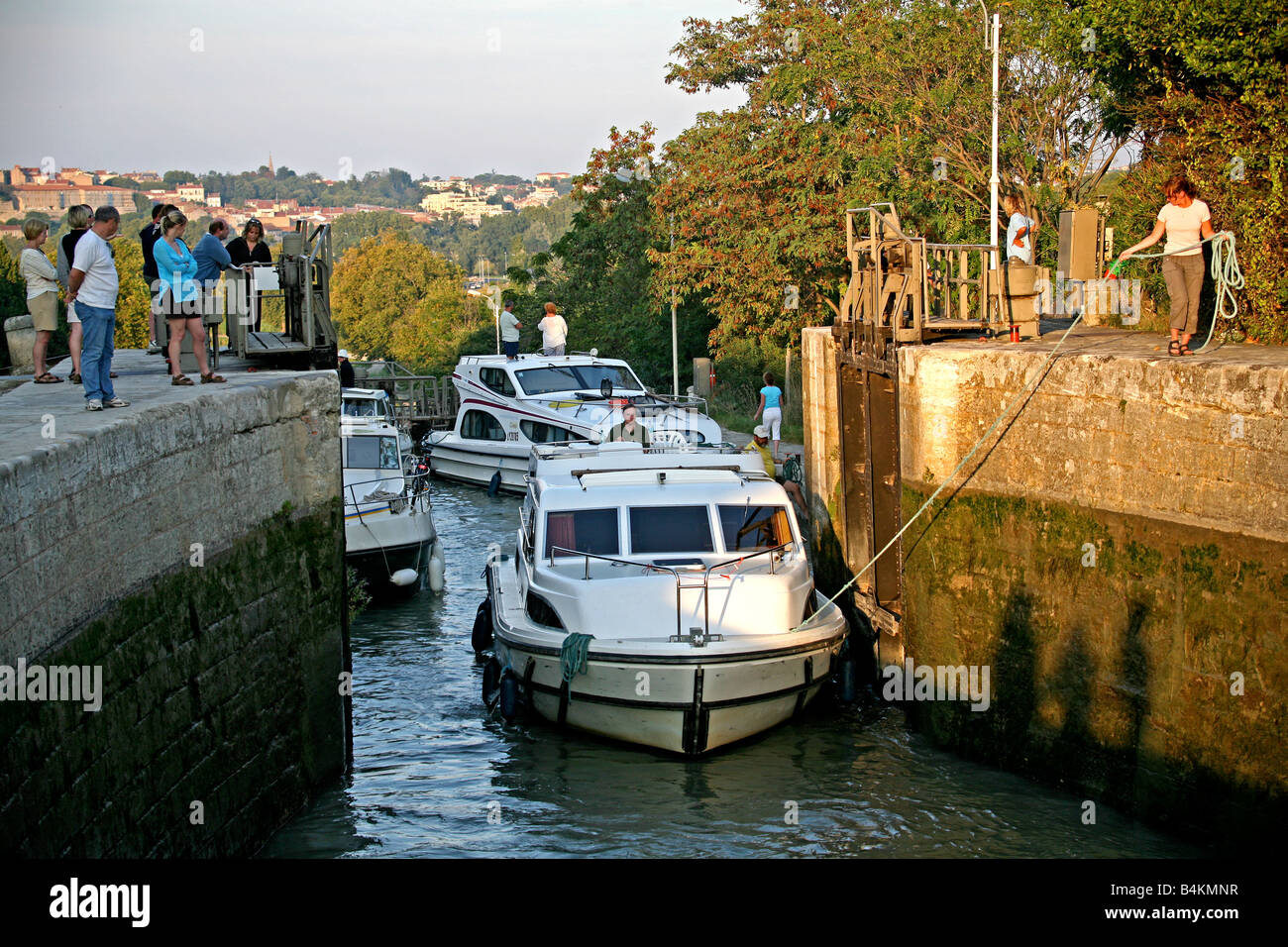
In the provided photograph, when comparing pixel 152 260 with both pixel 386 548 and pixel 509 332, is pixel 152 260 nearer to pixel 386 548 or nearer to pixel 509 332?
pixel 386 548

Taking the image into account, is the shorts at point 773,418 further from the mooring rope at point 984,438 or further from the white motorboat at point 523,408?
the mooring rope at point 984,438

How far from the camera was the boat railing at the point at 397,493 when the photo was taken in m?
17.5

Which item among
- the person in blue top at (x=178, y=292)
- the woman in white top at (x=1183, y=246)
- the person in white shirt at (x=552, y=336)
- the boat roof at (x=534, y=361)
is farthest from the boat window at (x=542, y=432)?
the woman in white top at (x=1183, y=246)

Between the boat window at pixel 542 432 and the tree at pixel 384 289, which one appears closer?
the boat window at pixel 542 432

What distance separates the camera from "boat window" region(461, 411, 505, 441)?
26344 mm

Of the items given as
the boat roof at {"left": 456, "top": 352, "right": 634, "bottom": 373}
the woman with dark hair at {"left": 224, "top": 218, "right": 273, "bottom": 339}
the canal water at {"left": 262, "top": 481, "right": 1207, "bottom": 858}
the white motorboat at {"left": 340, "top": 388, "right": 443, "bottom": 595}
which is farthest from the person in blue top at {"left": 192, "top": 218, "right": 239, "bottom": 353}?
the boat roof at {"left": 456, "top": 352, "right": 634, "bottom": 373}

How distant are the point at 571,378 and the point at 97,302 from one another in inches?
697

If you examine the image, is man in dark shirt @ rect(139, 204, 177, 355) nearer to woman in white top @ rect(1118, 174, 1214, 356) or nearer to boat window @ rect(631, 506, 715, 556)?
boat window @ rect(631, 506, 715, 556)

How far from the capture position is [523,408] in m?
25.6

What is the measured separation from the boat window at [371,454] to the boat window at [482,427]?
6393mm

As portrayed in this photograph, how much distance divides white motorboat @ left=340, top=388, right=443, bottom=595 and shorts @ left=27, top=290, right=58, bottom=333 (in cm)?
520

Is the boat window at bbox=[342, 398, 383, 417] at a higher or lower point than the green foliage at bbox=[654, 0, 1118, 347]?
lower

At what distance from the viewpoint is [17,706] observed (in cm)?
559
